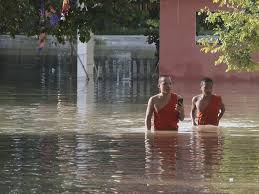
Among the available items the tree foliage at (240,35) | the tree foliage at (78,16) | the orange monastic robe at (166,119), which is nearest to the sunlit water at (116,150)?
the orange monastic robe at (166,119)

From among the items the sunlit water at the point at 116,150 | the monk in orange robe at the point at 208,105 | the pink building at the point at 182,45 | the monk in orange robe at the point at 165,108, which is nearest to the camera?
the sunlit water at the point at 116,150

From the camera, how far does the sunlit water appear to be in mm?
11023

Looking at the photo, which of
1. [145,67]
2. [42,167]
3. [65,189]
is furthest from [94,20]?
[145,67]

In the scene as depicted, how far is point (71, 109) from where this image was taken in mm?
23156

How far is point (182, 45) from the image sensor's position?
34.9 m

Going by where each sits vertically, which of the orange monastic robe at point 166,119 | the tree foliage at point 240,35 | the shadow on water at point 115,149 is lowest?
the shadow on water at point 115,149

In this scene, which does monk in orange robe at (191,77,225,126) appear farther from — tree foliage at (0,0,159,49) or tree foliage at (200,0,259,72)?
tree foliage at (0,0,159,49)

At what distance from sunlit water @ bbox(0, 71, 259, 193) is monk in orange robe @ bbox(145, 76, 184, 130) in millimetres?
283

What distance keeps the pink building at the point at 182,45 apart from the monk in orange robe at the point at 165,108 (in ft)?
62.1

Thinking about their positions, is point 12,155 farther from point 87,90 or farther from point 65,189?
point 87,90

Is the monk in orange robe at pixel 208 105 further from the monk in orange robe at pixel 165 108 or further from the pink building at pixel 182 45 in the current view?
the pink building at pixel 182 45

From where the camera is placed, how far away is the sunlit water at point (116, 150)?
36.2ft

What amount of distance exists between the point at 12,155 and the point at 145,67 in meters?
27.9

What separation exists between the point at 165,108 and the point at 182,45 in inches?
782
